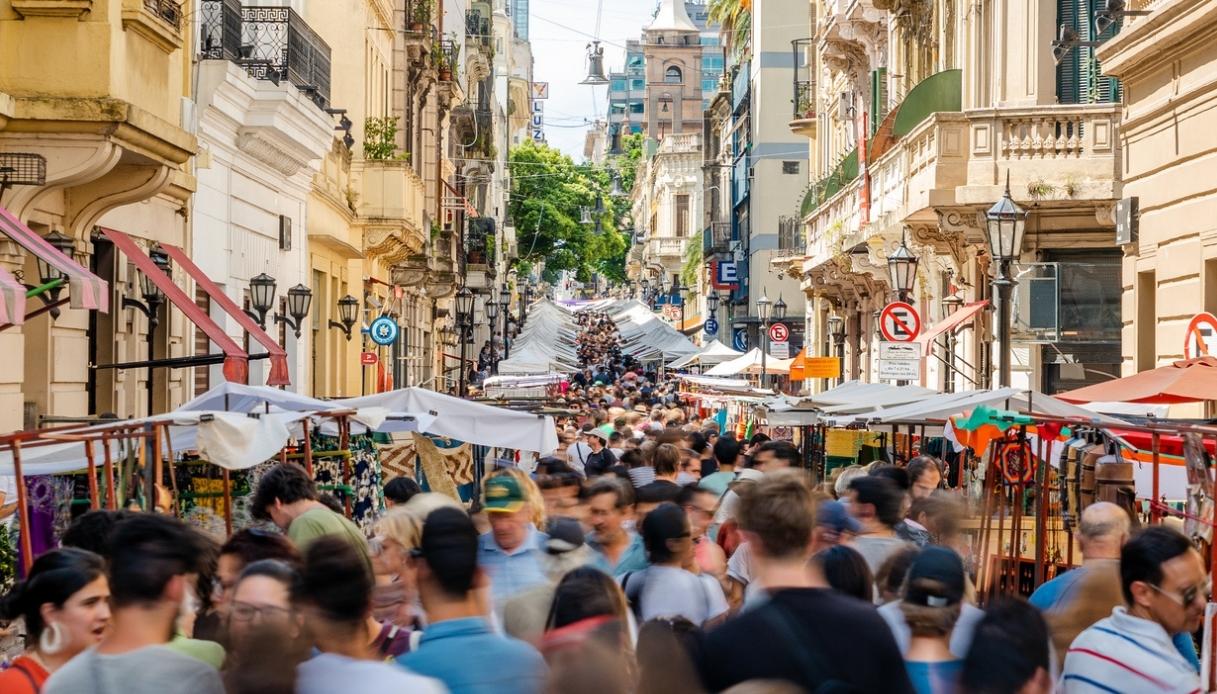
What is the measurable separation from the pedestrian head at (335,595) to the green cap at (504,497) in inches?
120

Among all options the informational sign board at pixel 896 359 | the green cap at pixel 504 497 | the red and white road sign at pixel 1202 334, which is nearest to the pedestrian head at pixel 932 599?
the green cap at pixel 504 497

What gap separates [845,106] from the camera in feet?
136

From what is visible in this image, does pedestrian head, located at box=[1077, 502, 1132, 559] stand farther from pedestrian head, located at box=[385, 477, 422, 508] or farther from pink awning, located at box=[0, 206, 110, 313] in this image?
pink awning, located at box=[0, 206, 110, 313]

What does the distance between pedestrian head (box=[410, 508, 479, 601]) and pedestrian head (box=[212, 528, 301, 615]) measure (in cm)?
200

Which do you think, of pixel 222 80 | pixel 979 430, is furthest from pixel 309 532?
pixel 222 80

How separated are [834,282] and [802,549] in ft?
111

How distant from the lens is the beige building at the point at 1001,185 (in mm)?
21688

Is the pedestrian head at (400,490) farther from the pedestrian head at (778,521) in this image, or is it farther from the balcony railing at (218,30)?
the balcony railing at (218,30)

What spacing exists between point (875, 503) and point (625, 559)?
4.01ft

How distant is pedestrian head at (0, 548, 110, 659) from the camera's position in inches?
231

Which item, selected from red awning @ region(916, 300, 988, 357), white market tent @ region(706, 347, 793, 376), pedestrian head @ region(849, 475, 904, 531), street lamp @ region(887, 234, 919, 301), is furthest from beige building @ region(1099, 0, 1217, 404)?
white market tent @ region(706, 347, 793, 376)

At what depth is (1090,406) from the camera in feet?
48.2

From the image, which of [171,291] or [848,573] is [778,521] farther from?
[171,291]

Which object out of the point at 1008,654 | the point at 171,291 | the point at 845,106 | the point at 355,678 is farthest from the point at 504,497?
the point at 845,106
